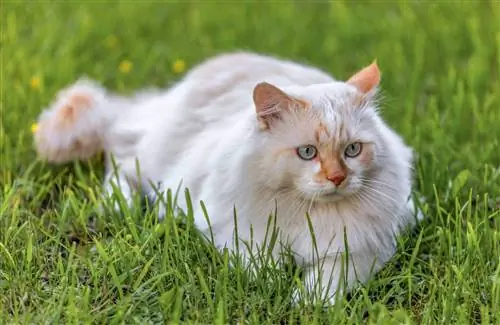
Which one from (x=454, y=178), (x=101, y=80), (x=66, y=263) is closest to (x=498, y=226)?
(x=454, y=178)

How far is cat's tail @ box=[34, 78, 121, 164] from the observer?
3.51 meters

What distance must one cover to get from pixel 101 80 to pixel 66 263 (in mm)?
1694

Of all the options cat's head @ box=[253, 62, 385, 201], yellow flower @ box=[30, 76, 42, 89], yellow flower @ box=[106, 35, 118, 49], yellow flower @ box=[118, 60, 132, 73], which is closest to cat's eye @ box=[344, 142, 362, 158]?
cat's head @ box=[253, 62, 385, 201]

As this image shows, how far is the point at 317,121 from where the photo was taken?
101 inches

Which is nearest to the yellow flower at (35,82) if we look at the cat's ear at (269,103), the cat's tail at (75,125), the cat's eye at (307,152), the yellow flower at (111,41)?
the cat's tail at (75,125)

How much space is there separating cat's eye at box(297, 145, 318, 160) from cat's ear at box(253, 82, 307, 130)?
0.43 feet

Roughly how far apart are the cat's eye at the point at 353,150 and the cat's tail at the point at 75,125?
4.53 feet

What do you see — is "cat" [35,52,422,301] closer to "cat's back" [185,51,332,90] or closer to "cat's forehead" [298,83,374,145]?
"cat's forehead" [298,83,374,145]

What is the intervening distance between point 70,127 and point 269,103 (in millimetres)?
1252

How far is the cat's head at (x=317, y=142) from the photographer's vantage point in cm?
255

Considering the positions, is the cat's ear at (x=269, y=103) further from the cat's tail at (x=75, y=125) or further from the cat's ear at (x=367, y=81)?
the cat's tail at (x=75, y=125)

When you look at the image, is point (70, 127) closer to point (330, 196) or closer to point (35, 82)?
point (35, 82)

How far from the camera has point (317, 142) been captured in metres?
2.56

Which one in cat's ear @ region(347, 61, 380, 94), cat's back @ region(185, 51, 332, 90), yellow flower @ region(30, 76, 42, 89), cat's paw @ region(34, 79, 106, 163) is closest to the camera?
cat's ear @ region(347, 61, 380, 94)
